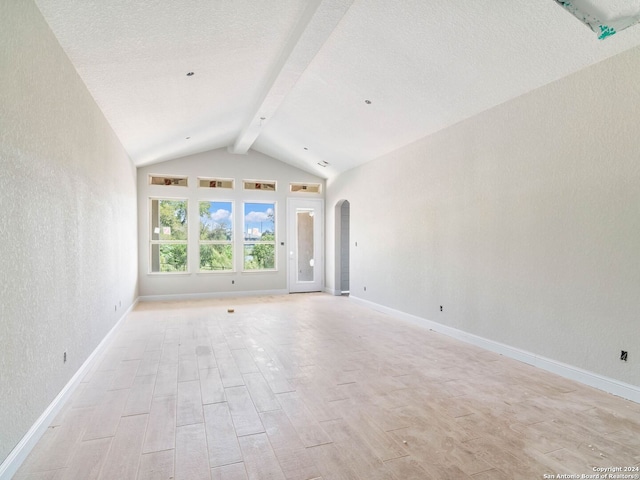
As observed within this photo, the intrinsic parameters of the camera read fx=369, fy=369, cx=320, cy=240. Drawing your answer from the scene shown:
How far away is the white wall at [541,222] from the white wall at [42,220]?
13.5 feet

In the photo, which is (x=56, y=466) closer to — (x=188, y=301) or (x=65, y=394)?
(x=65, y=394)

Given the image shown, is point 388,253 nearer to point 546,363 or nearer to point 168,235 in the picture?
point 546,363

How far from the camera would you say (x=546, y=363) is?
354cm

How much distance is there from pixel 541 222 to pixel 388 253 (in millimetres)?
2879

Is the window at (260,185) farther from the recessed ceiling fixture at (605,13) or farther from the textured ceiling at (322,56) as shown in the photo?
the recessed ceiling fixture at (605,13)

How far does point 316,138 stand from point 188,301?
4164 millimetres

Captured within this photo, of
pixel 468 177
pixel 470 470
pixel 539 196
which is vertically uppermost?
pixel 468 177

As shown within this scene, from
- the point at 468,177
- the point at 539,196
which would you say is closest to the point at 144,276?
the point at 468,177

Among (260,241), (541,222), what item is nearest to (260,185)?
(260,241)

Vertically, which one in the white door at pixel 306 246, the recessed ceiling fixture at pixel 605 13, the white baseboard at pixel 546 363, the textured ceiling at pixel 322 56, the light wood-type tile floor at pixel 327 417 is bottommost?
the light wood-type tile floor at pixel 327 417

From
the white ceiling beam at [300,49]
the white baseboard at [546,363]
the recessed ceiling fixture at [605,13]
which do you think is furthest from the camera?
the white ceiling beam at [300,49]

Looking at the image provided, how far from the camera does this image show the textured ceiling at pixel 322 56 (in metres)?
2.82

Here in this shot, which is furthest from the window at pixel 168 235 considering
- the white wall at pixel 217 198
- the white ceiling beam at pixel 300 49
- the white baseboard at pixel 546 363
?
the white baseboard at pixel 546 363

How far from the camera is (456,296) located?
4711 mm
